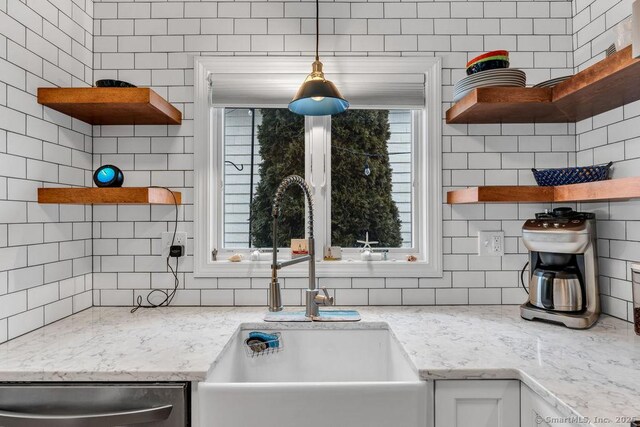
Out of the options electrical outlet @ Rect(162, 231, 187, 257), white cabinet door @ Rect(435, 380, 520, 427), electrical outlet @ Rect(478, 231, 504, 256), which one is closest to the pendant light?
electrical outlet @ Rect(162, 231, 187, 257)

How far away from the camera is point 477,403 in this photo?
1.16 m

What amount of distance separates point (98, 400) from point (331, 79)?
62.8 inches

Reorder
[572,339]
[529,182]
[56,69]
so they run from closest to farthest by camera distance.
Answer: [572,339], [56,69], [529,182]

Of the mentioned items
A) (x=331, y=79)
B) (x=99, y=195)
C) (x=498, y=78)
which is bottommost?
(x=99, y=195)

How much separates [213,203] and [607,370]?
1663mm

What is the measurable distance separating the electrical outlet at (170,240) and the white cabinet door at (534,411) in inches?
59.1

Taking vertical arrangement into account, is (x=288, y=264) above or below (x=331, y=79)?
below

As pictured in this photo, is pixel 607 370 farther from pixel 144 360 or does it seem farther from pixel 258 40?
pixel 258 40

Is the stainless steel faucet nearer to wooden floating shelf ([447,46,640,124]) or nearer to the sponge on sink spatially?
the sponge on sink

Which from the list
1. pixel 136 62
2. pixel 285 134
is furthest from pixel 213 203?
pixel 136 62

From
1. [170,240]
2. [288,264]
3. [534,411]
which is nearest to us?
[534,411]

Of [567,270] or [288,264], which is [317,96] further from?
[567,270]

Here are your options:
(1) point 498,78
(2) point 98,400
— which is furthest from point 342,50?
(2) point 98,400

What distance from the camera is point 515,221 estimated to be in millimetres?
1914
